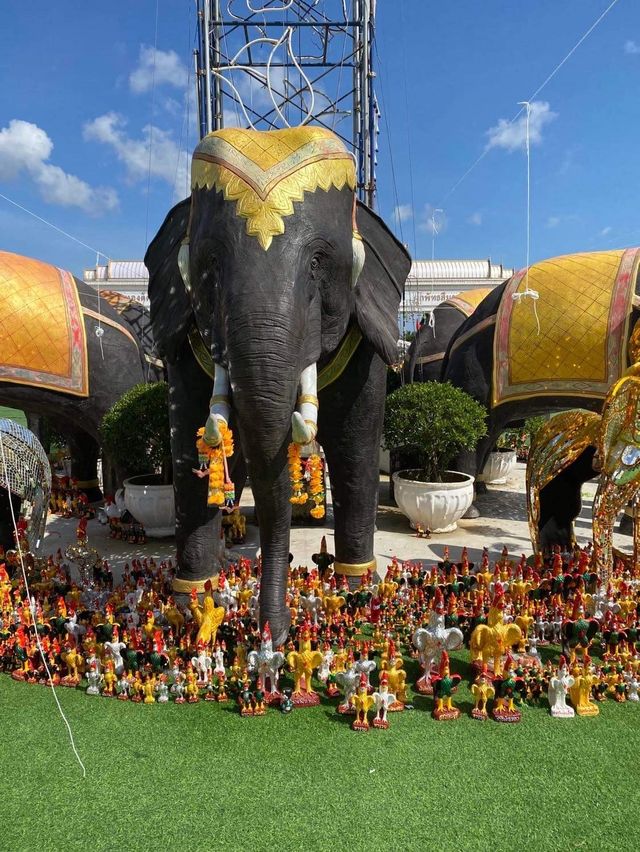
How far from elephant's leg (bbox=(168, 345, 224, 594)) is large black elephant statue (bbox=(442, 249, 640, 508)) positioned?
136 inches

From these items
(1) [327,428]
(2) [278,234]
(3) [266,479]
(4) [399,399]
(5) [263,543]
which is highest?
(2) [278,234]

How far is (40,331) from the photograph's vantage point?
6309 mm

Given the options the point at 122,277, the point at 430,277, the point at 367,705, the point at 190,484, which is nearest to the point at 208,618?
the point at 190,484

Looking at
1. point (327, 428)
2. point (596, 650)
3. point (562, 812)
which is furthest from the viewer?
point (327, 428)

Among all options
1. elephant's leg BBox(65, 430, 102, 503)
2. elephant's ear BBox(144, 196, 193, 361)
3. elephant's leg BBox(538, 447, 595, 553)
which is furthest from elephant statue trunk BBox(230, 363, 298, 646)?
elephant's leg BBox(65, 430, 102, 503)

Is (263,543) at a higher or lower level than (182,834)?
higher

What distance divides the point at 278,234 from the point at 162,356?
1.36 metres

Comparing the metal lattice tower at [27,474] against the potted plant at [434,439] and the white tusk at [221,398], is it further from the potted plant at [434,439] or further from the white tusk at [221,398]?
the potted plant at [434,439]

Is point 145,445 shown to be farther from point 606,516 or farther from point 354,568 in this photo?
point 606,516

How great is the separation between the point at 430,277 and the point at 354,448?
2994 cm

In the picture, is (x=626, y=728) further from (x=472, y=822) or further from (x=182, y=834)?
(x=182, y=834)

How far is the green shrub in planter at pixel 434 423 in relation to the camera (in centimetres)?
641

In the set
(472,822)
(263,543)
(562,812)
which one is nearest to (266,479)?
(263,543)

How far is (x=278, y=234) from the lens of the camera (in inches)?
106
